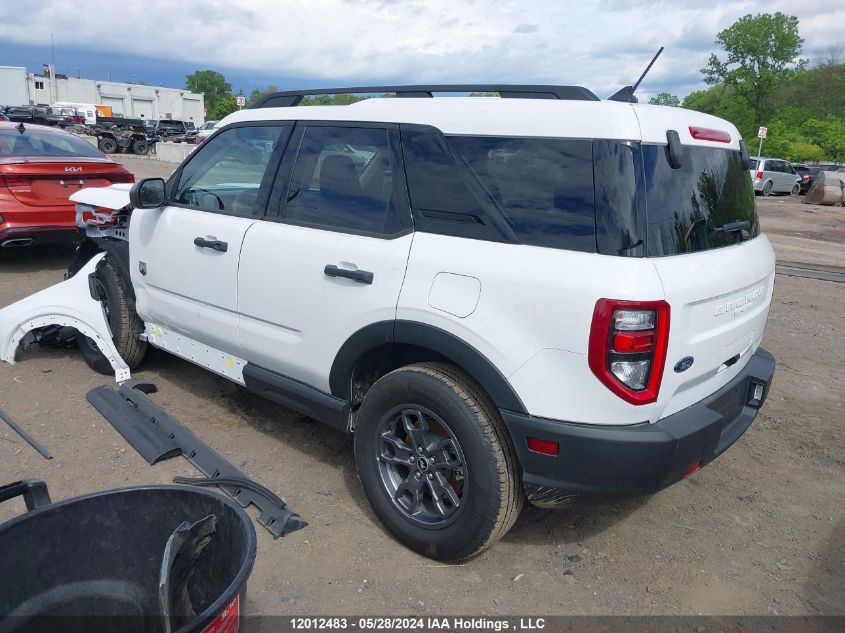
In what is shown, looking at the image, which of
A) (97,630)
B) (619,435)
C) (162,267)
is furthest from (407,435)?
(162,267)

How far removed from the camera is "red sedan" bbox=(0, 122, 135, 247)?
23.8 ft

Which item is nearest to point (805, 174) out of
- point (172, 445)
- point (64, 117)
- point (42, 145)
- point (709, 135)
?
point (42, 145)

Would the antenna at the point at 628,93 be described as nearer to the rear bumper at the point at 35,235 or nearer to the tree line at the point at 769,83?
the rear bumper at the point at 35,235

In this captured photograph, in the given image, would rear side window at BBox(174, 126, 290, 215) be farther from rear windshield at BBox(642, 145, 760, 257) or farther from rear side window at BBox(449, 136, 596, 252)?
rear windshield at BBox(642, 145, 760, 257)

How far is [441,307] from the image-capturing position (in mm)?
2760

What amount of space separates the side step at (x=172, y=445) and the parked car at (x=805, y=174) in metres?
34.2

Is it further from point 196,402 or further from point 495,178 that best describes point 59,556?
point 196,402

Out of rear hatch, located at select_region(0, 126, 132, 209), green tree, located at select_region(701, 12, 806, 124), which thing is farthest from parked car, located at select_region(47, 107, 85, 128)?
green tree, located at select_region(701, 12, 806, 124)

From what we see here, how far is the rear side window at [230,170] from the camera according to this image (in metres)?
3.78

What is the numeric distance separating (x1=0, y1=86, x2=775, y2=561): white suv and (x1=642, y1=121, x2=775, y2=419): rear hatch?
0.01 m

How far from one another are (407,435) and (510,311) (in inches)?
33.7

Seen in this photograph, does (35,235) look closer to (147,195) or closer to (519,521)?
(147,195)

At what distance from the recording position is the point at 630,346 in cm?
240

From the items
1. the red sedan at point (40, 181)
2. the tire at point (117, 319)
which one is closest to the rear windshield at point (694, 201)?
the tire at point (117, 319)
